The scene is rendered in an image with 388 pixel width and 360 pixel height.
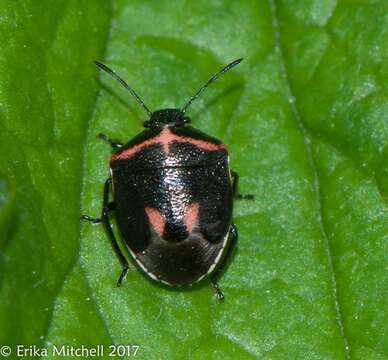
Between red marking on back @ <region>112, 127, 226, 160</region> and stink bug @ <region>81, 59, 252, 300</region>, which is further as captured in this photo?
red marking on back @ <region>112, 127, 226, 160</region>

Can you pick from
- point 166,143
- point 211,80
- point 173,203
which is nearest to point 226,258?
point 173,203

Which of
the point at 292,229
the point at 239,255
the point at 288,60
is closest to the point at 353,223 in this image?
the point at 292,229

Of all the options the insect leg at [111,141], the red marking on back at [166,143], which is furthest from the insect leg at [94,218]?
the insect leg at [111,141]

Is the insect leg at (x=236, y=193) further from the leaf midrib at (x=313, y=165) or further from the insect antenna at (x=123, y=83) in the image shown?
the insect antenna at (x=123, y=83)

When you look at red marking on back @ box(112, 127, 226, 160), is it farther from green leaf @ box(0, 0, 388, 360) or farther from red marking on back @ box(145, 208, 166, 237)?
red marking on back @ box(145, 208, 166, 237)

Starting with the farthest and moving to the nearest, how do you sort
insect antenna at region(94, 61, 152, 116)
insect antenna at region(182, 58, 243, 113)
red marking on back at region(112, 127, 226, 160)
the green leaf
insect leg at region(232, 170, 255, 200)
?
insect antenna at region(182, 58, 243, 113)
insect antenna at region(94, 61, 152, 116)
insect leg at region(232, 170, 255, 200)
red marking on back at region(112, 127, 226, 160)
the green leaf

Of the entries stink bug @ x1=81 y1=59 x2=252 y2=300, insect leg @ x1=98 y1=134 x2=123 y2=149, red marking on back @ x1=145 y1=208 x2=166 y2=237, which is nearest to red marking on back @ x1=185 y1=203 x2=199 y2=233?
stink bug @ x1=81 y1=59 x2=252 y2=300

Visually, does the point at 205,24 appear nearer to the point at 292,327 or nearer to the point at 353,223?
the point at 353,223
